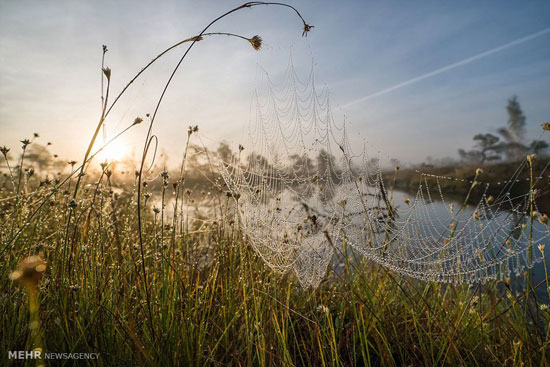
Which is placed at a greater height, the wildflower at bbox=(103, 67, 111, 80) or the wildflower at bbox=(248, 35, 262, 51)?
the wildflower at bbox=(248, 35, 262, 51)

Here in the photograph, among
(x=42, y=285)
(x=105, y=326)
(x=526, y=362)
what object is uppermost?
(x=42, y=285)

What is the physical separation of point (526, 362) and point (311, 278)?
4.94ft

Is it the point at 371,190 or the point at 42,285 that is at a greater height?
the point at 371,190

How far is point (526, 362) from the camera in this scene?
→ 1.89 m

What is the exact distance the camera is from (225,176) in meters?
3.16

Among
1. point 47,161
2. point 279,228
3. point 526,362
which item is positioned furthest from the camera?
point 47,161

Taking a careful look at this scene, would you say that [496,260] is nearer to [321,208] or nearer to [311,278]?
[311,278]

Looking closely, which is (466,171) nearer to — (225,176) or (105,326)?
(225,176)

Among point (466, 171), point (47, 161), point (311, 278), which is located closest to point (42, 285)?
point (311, 278)

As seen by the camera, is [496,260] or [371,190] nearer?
[496,260]

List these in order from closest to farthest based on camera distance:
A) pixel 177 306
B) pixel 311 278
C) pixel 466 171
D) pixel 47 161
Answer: pixel 177 306
pixel 311 278
pixel 47 161
pixel 466 171

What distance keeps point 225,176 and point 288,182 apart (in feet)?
3.59

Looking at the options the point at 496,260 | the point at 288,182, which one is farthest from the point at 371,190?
the point at 496,260

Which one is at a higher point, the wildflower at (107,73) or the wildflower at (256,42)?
the wildflower at (256,42)
